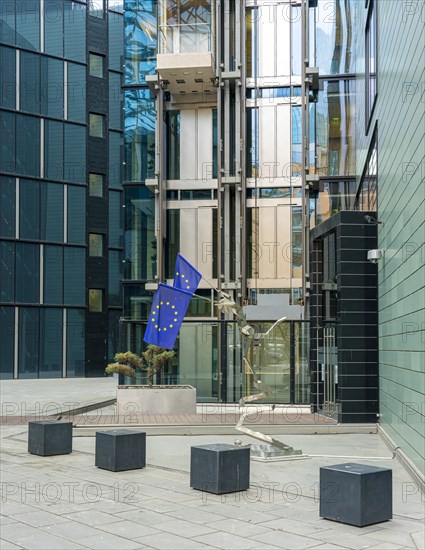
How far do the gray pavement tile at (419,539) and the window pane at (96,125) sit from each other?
38.2 metres

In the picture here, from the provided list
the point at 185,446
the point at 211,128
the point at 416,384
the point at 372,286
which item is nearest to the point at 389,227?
the point at 372,286

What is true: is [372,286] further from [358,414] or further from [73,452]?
Answer: [73,452]

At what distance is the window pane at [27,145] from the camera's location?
41000 mm

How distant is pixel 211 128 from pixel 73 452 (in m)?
18.2

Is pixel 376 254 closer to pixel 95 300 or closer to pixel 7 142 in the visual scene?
pixel 7 142

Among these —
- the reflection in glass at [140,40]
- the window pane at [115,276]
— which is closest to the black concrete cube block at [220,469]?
the reflection in glass at [140,40]

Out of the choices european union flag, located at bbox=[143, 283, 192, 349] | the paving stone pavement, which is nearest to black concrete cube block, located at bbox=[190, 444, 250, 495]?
the paving stone pavement

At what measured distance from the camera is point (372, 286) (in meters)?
19.1

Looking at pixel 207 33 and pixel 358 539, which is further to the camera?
pixel 207 33

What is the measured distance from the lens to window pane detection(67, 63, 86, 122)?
142ft

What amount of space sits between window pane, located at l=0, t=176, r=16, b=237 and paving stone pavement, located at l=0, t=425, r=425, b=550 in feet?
89.3

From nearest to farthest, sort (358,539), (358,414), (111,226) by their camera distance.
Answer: (358,539) → (358,414) → (111,226)

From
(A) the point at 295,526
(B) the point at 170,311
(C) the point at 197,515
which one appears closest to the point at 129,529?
(C) the point at 197,515

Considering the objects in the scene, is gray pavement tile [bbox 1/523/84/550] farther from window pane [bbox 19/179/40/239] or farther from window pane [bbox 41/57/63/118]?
window pane [bbox 41/57/63/118]
